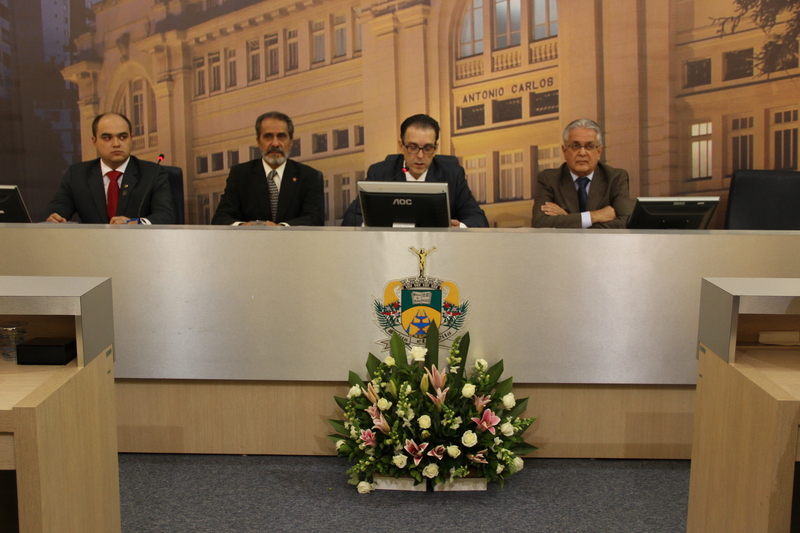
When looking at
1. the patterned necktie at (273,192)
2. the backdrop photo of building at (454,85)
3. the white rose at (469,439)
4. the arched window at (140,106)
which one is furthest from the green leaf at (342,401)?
the arched window at (140,106)

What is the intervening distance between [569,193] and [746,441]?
Answer: 2216mm

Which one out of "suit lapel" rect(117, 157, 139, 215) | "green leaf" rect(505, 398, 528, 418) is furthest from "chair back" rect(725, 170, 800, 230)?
"suit lapel" rect(117, 157, 139, 215)

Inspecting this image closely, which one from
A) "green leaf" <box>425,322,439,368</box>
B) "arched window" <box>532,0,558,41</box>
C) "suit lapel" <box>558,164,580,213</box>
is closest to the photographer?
"green leaf" <box>425,322,439,368</box>

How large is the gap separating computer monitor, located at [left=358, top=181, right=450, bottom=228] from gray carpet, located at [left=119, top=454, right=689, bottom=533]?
815 millimetres

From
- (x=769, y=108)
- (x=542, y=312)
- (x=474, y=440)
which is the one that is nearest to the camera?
(x=474, y=440)

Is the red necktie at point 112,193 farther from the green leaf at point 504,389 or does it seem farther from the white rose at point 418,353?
the green leaf at point 504,389

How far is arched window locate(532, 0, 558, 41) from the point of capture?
4.54 m

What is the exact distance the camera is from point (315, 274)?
2.06m

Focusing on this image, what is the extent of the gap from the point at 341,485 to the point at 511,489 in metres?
0.49

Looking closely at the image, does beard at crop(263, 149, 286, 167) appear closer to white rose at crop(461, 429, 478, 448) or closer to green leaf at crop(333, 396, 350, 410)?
green leaf at crop(333, 396, 350, 410)

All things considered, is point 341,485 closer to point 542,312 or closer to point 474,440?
point 474,440

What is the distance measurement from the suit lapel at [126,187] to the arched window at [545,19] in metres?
2.72

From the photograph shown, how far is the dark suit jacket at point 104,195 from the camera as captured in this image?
3.34 meters

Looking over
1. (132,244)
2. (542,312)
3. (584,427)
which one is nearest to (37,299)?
(132,244)
